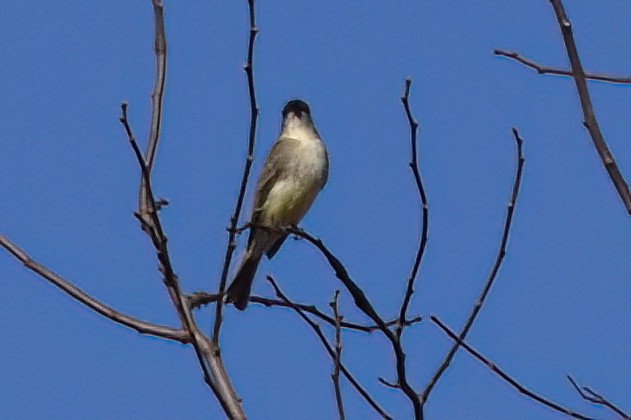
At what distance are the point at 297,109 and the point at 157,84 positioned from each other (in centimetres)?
503

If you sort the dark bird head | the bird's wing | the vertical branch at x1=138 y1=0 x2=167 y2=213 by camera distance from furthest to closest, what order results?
the dark bird head
the bird's wing
the vertical branch at x1=138 y1=0 x2=167 y2=213

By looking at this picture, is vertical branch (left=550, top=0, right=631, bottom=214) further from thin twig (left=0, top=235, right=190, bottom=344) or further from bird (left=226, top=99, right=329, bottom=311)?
bird (left=226, top=99, right=329, bottom=311)

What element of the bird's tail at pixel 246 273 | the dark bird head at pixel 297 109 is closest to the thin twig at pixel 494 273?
the bird's tail at pixel 246 273

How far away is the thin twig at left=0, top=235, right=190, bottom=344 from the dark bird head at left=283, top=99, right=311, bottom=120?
5.26 m

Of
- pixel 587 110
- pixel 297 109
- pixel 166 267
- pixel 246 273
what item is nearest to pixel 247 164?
pixel 166 267

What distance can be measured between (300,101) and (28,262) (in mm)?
5540

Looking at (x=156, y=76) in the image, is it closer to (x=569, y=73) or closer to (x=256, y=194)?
(x=569, y=73)

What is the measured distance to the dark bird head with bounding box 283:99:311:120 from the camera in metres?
8.90

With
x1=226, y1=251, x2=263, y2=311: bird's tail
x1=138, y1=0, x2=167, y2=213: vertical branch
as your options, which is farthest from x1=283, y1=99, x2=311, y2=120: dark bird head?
x1=138, y1=0, x2=167, y2=213: vertical branch

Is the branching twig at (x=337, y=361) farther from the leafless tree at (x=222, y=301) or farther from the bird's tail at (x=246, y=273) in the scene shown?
the bird's tail at (x=246, y=273)

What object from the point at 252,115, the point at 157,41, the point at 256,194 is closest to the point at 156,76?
the point at 157,41

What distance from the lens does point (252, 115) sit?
138 inches

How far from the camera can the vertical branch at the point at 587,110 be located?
2762 millimetres

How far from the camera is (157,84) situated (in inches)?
154
